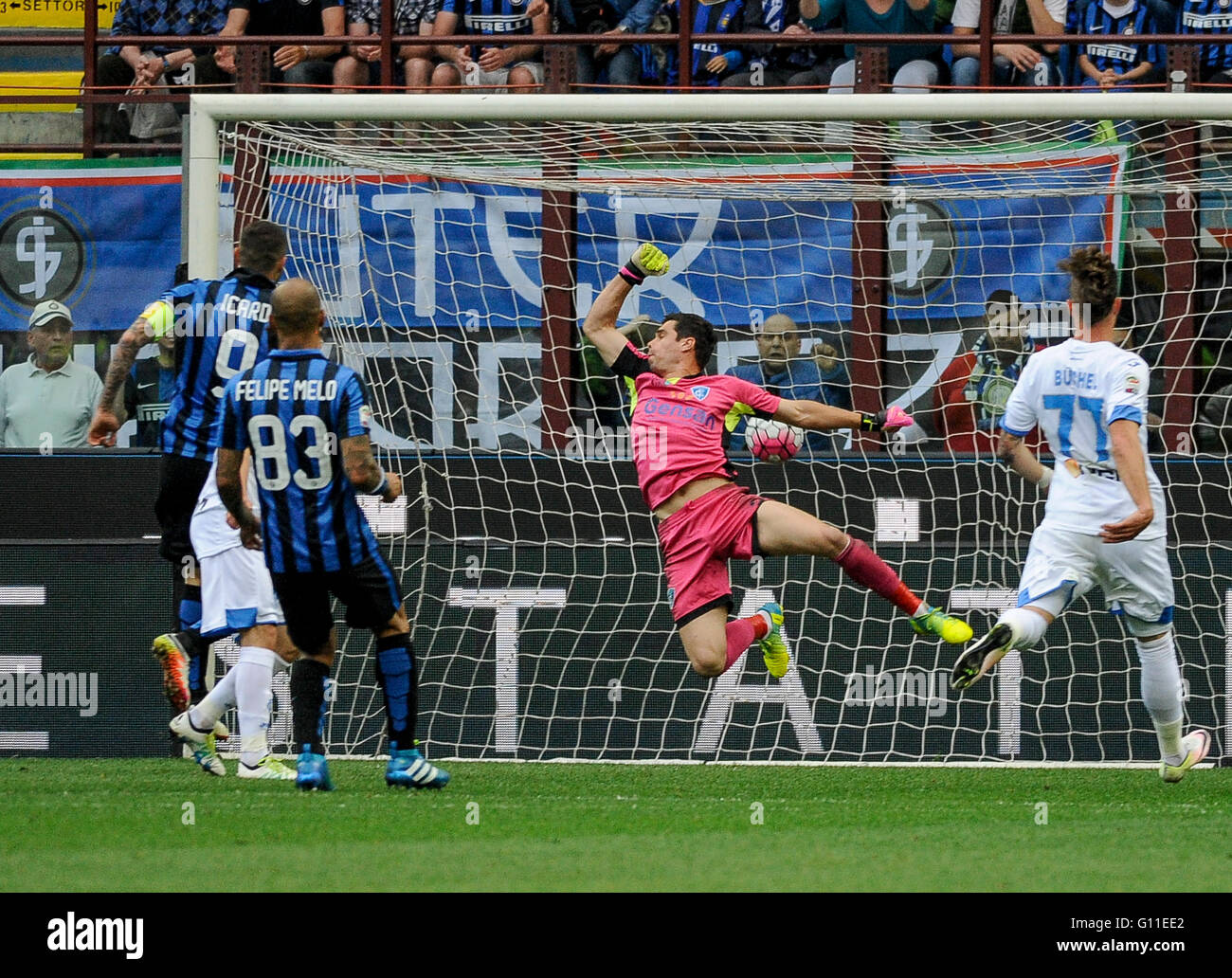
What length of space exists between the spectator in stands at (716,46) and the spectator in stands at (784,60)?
0.05 metres

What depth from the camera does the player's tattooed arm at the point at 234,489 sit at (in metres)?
6.44

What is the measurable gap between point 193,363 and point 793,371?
354cm

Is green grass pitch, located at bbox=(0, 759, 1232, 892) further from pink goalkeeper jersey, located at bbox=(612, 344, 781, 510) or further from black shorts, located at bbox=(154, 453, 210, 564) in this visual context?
pink goalkeeper jersey, located at bbox=(612, 344, 781, 510)

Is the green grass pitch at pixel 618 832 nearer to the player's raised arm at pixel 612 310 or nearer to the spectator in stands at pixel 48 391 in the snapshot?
the player's raised arm at pixel 612 310

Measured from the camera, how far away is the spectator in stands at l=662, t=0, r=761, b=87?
1084cm

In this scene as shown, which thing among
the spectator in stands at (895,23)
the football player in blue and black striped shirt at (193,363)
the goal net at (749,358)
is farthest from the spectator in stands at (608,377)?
the football player in blue and black striped shirt at (193,363)

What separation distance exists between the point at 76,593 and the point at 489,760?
7.38 feet

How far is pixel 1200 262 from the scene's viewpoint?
9.34 metres

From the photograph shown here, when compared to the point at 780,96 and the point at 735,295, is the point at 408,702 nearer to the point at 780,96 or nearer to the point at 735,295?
the point at 780,96

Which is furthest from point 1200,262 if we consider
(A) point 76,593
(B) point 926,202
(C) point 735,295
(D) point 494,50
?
(A) point 76,593

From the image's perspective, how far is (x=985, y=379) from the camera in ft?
30.8

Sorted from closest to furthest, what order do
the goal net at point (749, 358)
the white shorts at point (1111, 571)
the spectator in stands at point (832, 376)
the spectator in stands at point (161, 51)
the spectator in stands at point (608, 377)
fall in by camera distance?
the white shorts at point (1111, 571)
the goal net at point (749, 358)
the spectator in stands at point (832, 376)
the spectator in stands at point (608, 377)
the spectator in stands at point (161, 51)

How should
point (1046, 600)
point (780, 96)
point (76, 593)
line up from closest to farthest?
point (1046, 600), point (780, 96), point (76, 593)

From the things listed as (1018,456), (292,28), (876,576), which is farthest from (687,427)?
(292,28)
